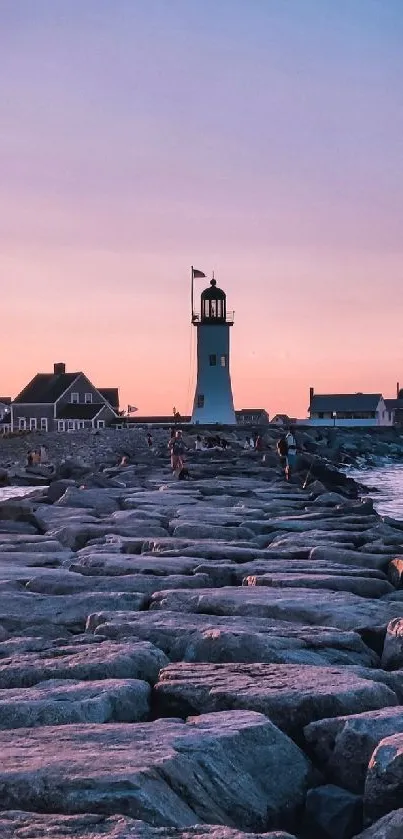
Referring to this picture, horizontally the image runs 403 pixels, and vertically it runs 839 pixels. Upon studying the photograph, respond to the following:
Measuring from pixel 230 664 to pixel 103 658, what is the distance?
1.72 ft

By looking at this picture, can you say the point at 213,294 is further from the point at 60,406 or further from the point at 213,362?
the point at 60,406

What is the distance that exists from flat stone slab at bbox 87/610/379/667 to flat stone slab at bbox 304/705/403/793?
36.9 inches

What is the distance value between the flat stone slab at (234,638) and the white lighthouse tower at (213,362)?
4657 cm

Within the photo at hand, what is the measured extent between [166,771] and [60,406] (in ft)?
209

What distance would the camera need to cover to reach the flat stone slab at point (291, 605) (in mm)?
5801

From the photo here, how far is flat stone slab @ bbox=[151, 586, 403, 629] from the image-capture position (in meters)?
5.80

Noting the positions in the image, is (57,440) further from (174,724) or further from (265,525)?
(174,724)

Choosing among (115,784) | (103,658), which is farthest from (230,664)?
(115,784)

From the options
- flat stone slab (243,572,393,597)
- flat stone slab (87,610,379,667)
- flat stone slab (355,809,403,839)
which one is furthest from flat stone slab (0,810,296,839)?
flat stone slab (243,572,393,597)

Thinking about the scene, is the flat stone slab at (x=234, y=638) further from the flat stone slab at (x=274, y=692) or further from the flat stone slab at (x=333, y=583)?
the flat stone slab at (x=333, y=583)

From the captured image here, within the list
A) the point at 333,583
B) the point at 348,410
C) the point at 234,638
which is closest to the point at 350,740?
the point at 234,638

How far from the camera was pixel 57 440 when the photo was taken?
4903cm

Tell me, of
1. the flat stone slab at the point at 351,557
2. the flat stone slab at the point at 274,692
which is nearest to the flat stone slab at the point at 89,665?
the flat stone slab at the point at 274,692

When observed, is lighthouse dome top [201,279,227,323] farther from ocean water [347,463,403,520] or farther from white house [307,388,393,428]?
white house [307,388,393,428]
